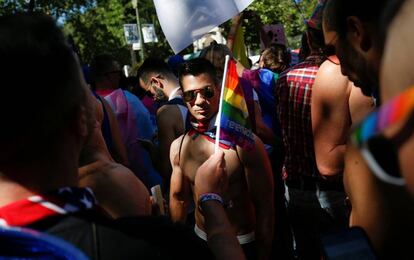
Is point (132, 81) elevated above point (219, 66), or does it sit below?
below

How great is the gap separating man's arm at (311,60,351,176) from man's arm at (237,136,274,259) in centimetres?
41

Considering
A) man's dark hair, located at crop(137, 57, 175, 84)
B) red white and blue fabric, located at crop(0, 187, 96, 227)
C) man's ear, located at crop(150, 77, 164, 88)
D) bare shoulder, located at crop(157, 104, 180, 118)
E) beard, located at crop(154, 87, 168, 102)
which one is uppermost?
→ red white and blue fabric, located at crop(0, 187, 96, 227)

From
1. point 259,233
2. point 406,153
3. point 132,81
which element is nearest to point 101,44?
point 132,81

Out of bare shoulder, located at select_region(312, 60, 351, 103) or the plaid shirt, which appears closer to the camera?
bare shoulder, located at select_region(312, 60, 351, 103)

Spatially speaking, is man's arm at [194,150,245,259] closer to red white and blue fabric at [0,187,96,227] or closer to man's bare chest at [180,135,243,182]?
man's bare chest at [180,135,243,182]

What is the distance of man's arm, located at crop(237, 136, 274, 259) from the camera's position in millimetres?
3183

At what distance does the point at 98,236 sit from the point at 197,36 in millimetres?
2875

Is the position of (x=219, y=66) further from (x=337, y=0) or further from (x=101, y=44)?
(x=101, y=44)

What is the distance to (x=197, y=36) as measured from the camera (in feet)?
13.2

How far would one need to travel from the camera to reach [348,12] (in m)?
1.53

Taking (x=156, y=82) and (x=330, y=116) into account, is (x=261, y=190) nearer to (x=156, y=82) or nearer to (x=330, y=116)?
(x=330, y=116)

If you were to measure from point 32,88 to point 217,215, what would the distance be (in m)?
1.30

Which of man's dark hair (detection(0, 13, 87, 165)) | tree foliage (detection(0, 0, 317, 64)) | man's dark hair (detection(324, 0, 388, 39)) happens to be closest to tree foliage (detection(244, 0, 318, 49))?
tree foliage (detection(0, 0, 317, 64))

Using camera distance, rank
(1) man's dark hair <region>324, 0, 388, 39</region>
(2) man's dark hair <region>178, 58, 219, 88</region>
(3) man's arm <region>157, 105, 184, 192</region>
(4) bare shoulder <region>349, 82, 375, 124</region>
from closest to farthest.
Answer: (1) man's dark hair <region>324, 0, 388, 39</region>, (4) bare shoulder <region>349, 82, 375, 124</region>, (2) man's dark hair <region>178, 58, 219, 88</region>, (3) man's arm <region>157, 105, 184, 192</region>
